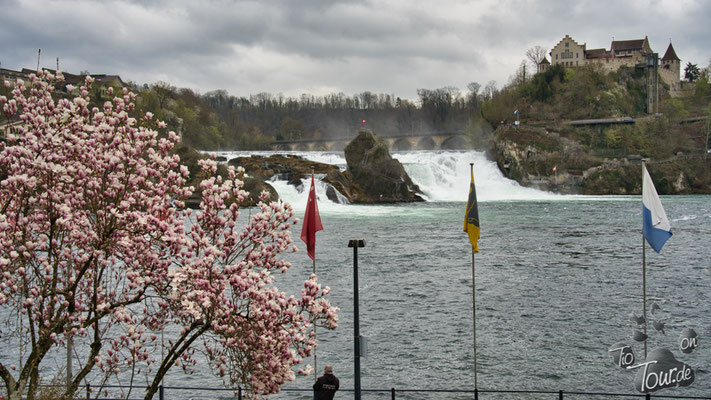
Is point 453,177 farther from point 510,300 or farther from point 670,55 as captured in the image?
point 670,55

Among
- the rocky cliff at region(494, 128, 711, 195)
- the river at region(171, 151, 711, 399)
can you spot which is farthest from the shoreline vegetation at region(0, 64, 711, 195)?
the river at region(171, 151, 711, 399)

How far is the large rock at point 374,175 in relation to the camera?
275ft

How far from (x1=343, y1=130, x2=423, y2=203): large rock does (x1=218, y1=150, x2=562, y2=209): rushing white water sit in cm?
511

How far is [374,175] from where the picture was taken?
83.8 m

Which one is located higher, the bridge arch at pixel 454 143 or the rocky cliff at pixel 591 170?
the bridge arch at pixel 454 143

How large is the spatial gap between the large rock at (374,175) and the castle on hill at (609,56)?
77.5 m

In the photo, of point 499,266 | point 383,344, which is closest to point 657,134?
point 499,266

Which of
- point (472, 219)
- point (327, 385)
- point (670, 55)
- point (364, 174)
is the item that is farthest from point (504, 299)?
point (670, 55)

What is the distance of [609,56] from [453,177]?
7397cm

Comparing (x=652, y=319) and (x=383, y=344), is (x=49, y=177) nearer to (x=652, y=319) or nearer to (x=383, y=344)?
(x=383, y=344)

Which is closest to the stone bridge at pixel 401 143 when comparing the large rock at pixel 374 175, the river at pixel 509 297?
the large rock at pixel 374 175

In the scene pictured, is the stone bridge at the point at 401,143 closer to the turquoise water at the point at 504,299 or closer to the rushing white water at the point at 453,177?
the rushing white water at the point at 453,177

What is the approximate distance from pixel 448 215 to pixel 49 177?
5786 centimetres

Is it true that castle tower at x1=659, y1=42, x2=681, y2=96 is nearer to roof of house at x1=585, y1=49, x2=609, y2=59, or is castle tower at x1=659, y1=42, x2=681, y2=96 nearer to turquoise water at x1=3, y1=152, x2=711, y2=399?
roof of house at x1=585, y1=49, x2=609, y2=59
